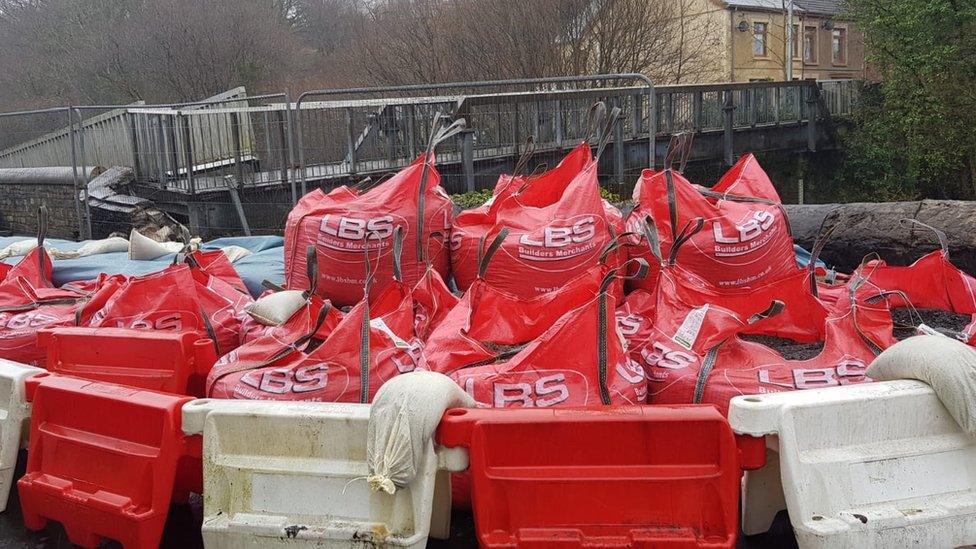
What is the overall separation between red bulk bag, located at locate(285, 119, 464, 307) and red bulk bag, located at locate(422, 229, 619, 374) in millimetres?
641

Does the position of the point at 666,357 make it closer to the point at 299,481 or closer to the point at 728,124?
the point at 299,481

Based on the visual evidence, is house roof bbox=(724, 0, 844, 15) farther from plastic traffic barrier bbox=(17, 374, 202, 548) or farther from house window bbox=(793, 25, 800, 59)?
plastic traffic barrier bbox=(17, 374, 202, 548)

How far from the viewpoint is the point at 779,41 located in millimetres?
Answer: 37531

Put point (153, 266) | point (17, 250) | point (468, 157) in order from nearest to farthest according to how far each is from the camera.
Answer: point (153, 266) → point (17, 250) → point (468, 157)

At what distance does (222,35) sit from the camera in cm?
2264

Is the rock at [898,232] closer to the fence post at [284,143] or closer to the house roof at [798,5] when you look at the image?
the fence post at [284,143]

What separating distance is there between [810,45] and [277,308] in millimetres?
41914

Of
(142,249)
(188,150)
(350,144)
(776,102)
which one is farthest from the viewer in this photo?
(776,102)

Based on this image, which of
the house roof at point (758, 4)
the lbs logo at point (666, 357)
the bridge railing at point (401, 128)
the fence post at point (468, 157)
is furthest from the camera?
the house roof at point (758, 4)

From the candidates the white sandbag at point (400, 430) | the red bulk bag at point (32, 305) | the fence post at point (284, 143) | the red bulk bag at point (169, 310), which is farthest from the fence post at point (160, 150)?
the white sandbag at point (400, 430)

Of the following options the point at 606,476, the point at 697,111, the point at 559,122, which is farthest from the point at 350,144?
the point at 697,111

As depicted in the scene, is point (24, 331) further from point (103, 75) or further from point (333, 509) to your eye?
point (103, 75)

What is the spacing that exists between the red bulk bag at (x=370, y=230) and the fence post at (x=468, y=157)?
11.0 ft

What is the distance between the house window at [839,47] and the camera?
41219mm
